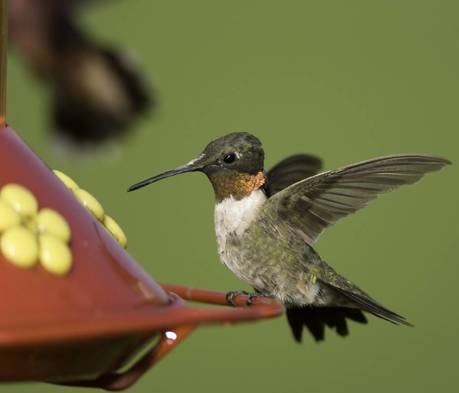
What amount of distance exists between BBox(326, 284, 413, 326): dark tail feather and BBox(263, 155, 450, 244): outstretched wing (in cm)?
22

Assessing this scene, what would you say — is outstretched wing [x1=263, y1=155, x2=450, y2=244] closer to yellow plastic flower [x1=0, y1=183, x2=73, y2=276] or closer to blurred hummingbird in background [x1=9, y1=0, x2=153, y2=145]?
blurred hummingbird in background [x1=9, y1=0, x2=153, y2=145]

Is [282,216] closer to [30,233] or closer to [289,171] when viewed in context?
[289,171]

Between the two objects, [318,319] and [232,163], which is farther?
[318,319]

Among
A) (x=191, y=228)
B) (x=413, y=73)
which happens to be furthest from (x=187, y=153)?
(x=413, y=73)

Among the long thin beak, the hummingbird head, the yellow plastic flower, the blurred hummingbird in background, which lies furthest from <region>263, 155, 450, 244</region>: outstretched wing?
the yellow plastic flower

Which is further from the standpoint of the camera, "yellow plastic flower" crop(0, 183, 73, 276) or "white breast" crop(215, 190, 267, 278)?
"white breast" crop(215, 190, 267, 278)

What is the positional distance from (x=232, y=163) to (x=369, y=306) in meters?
0.70

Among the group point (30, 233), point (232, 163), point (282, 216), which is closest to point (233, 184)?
point (232, 163)

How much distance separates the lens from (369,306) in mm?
3852

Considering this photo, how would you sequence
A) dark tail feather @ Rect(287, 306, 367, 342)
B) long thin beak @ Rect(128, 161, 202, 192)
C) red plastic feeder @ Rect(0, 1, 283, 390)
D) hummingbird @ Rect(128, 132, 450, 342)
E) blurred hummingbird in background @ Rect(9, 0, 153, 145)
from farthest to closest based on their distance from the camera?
dark tail feather @ Rect(287, 306, 367, 342), blurred hummingbird in background @ Rect(9, 0, 153, 145), hummingbird @ Rect(128, 132, 450, 342), long thin beak @ Rect(128, 161, 202, 192), red plastic feeder @ Rect(0, 1, 283, 390)

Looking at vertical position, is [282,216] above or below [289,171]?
below

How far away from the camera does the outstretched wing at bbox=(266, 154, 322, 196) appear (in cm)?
422

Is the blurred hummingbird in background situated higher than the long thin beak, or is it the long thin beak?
the blurred hummingbird in background

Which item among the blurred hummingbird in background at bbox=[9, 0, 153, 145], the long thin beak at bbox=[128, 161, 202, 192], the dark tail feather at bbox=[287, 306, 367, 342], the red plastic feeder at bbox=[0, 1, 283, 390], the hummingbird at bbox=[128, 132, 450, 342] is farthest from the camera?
the dark tail feather at bbox=[287, 306, 367, 342]
